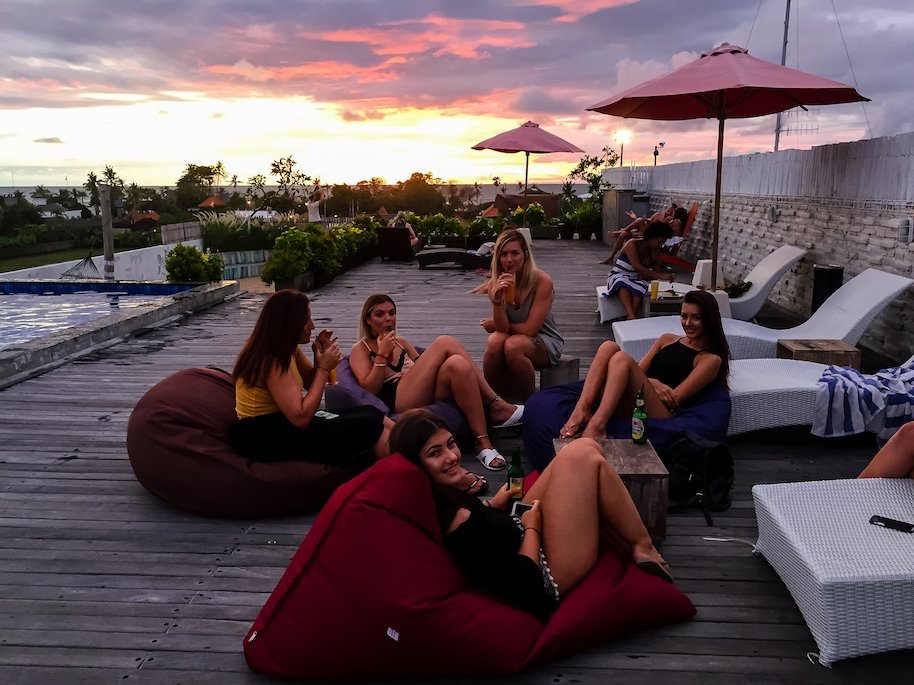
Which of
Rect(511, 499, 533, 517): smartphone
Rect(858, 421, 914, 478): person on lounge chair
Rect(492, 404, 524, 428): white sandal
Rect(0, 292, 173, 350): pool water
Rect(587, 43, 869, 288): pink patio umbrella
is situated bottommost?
Rect(0, 292, 173, 350): pool water

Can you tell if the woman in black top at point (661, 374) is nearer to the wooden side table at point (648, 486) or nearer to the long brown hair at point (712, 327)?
the long brown hair at point (712, 327)

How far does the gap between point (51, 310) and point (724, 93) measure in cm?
1199

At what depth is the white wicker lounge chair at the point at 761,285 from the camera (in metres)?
8.34

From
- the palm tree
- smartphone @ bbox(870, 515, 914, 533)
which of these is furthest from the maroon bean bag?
the palm tree

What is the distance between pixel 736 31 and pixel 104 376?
899 inches

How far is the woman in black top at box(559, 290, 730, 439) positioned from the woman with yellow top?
1134mm

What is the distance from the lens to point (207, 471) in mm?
3754

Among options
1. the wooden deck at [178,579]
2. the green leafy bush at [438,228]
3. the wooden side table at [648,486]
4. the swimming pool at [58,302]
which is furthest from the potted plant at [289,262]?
the wooden side table at [648,486]

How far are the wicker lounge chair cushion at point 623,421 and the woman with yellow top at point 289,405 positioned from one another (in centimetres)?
90

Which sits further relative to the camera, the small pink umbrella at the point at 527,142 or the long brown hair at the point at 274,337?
the small pink umbrella at the point at 527,142

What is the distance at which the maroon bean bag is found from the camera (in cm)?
373

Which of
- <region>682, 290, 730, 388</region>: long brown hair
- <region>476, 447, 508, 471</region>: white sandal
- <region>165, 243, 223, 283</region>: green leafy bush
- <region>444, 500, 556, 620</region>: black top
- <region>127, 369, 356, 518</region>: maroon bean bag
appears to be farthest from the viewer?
<region>165, 243, 223, 283</region>: green leafy bush

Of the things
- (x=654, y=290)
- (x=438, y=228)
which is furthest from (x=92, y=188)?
(x=654, y=290)

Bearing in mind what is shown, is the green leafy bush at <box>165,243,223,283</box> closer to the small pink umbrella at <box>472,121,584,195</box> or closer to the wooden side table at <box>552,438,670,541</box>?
the small pink umbrella at <box>472,121,584,195</box>
